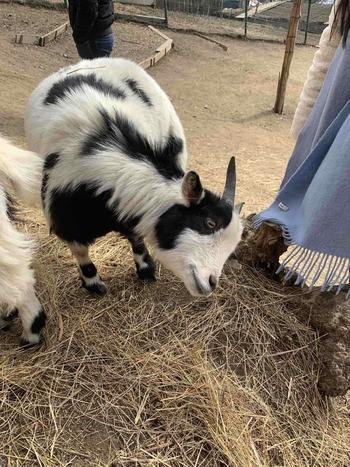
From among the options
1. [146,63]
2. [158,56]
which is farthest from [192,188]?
[158,56]

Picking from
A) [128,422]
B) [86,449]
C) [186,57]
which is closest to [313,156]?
[128,422]

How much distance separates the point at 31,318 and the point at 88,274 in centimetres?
47

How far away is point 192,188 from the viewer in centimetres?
221

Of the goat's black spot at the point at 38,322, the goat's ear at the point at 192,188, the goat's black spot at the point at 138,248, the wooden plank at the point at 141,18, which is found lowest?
the wooden plank at the point at 141,18

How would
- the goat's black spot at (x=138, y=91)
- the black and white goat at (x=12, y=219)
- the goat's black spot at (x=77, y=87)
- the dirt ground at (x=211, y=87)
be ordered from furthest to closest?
the dirt ground at (x=211, y=87), the goat's black spot at (x=138, y=91), the goat's black spot at (x=77, y=87), the black and white goat at (x=12, y=219)

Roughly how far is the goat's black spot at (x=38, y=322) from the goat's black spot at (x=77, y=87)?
46.0 inches

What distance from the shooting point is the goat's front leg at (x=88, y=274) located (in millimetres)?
2732

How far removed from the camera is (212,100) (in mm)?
7750

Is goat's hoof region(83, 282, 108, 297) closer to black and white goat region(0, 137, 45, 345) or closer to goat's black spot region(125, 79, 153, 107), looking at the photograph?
black and white goat region(0, 137, 45, 345)

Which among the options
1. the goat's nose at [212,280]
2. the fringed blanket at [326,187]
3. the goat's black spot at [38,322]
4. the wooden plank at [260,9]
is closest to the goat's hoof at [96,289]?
the goat's black spot at [38,322]

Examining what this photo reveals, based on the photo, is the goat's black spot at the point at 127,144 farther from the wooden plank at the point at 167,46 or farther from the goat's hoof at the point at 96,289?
the wooden plank at the point at 167,46

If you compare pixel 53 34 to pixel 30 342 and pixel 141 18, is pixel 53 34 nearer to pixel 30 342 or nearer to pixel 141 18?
pixel 141 18

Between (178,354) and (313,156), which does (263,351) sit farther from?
(313,156)

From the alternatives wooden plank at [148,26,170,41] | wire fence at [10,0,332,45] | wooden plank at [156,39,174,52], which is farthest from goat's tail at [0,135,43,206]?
wire fence at [10,0,332,45]
